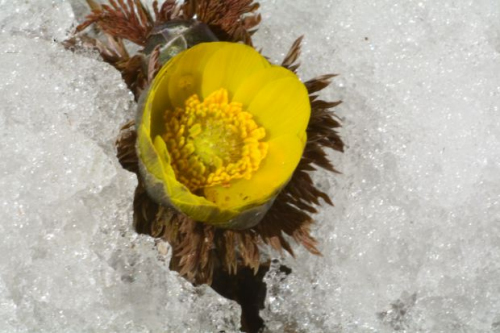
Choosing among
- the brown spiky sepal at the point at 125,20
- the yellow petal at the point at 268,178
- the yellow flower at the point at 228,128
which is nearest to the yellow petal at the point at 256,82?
the yellow flower at the point at 228,128

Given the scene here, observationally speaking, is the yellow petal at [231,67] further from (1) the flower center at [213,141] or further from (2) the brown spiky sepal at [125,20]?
(2) the brown spiky sepal at [125,20]

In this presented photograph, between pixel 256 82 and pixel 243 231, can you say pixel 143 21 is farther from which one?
pixel 243 231

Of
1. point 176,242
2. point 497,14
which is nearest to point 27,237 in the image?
point 176,242

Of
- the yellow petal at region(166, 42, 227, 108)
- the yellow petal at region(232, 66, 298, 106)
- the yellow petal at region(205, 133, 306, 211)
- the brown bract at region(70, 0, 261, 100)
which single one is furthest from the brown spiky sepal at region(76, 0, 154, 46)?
the yellow petal at region(205, 133, 306, 211)

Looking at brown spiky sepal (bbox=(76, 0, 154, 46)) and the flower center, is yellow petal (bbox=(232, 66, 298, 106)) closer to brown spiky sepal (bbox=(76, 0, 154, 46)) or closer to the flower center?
the flower center

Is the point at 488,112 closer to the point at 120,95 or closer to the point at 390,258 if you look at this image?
the point at 390,258

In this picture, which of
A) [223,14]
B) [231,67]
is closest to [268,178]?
[231,67]
